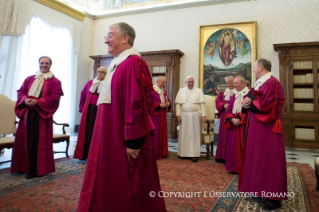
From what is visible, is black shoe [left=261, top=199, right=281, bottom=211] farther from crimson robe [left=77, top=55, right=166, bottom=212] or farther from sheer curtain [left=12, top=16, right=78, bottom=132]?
sheer curtain [left=12, top=16, right=78, bottom=132]

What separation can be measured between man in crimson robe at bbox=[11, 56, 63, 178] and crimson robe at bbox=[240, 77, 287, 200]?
9.58 ft

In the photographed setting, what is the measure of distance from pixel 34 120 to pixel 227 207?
9.81 feet

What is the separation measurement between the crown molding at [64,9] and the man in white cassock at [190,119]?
6527 mm

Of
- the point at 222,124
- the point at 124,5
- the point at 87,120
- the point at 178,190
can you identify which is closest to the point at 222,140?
the point at 222,124

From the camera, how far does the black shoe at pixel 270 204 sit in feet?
8.18

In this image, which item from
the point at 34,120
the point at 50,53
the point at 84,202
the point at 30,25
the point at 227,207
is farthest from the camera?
the point at 50,53

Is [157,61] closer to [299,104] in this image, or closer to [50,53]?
[50,53]

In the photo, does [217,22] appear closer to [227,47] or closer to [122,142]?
[227,47]

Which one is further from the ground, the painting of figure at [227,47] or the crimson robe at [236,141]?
the painting of figure at [227,47]

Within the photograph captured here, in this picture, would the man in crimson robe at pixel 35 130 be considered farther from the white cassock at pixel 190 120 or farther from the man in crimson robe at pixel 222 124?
the man in crimson robe at pixel 222 124

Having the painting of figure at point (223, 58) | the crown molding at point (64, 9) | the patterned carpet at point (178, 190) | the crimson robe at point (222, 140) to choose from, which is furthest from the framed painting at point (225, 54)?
the crown molding at point (64, 9)

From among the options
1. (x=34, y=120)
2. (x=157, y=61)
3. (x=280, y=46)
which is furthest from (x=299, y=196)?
(x=157, y=61)

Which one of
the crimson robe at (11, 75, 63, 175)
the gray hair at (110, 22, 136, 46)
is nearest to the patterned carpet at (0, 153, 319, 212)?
the crimson robe at (11, 75, 63, 175)

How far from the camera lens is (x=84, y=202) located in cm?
163
